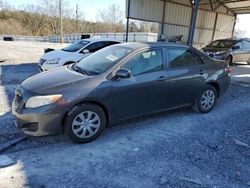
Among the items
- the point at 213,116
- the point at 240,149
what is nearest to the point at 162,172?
the point at 240,149

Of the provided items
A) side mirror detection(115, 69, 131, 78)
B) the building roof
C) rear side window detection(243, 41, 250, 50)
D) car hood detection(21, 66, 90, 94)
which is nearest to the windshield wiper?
car hood detection(21, 66, 90, 94)

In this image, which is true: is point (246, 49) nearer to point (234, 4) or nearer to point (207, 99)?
A: point (234, 4)

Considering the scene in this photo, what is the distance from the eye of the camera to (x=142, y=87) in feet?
13.9

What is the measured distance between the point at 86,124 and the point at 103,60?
1.25 metres

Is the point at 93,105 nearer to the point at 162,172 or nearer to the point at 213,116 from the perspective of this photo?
the point at 162,172

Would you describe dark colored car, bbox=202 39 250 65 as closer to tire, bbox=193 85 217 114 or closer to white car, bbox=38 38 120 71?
white car, bbox=38 38 120 71

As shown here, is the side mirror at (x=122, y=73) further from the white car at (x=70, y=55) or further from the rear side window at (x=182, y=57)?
the white car at (x=70, y=55)

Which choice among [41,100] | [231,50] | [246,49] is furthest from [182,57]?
[246,49]

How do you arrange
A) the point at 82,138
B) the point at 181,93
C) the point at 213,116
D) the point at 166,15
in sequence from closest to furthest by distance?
the point at 82,138 → the point at 181,93 → the point at 213,116 → the point at 166,15

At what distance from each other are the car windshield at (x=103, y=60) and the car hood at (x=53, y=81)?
269 mm

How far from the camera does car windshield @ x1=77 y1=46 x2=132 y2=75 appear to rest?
13.6ft

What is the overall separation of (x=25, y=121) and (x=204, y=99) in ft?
11.9

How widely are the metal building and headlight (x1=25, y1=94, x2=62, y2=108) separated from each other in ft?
37.4

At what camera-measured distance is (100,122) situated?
3.92 metres
